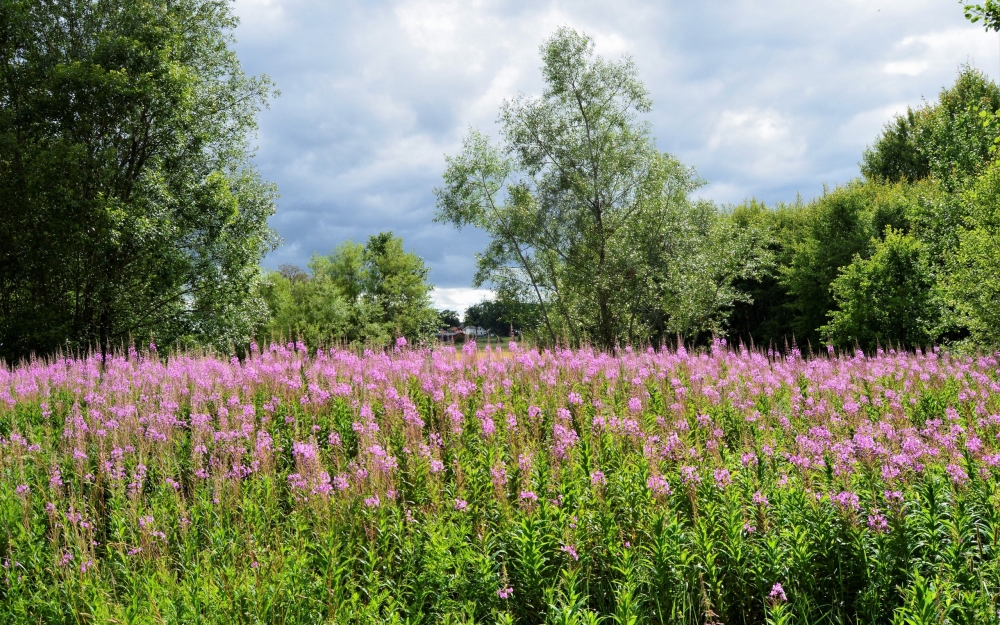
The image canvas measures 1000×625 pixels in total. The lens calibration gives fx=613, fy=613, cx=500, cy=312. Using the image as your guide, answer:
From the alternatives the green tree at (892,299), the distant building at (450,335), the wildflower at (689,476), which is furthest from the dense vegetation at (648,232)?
the wildflower at (689,476)

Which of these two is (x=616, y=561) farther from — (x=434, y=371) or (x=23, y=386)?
(x=23, y=386)

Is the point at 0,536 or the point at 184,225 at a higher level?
the point at 184,225

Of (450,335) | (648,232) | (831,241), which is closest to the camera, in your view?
(450,335)

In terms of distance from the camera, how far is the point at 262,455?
6.62 metres

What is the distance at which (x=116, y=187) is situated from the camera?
887 inches

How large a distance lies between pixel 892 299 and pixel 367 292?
38.5 metres

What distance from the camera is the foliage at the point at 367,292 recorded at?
45938 millimetres

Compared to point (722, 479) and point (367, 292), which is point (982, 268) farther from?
point (367, 292)

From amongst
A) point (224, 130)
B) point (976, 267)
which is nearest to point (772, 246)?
point (976, 267)

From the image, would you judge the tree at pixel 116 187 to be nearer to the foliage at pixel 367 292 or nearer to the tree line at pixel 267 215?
the tree line at pixel 267 215

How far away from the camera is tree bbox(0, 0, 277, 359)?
2053 cm

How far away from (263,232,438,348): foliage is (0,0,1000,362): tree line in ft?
51.9

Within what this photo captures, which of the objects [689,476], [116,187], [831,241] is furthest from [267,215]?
[831,241]

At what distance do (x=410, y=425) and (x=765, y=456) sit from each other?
149 inches
